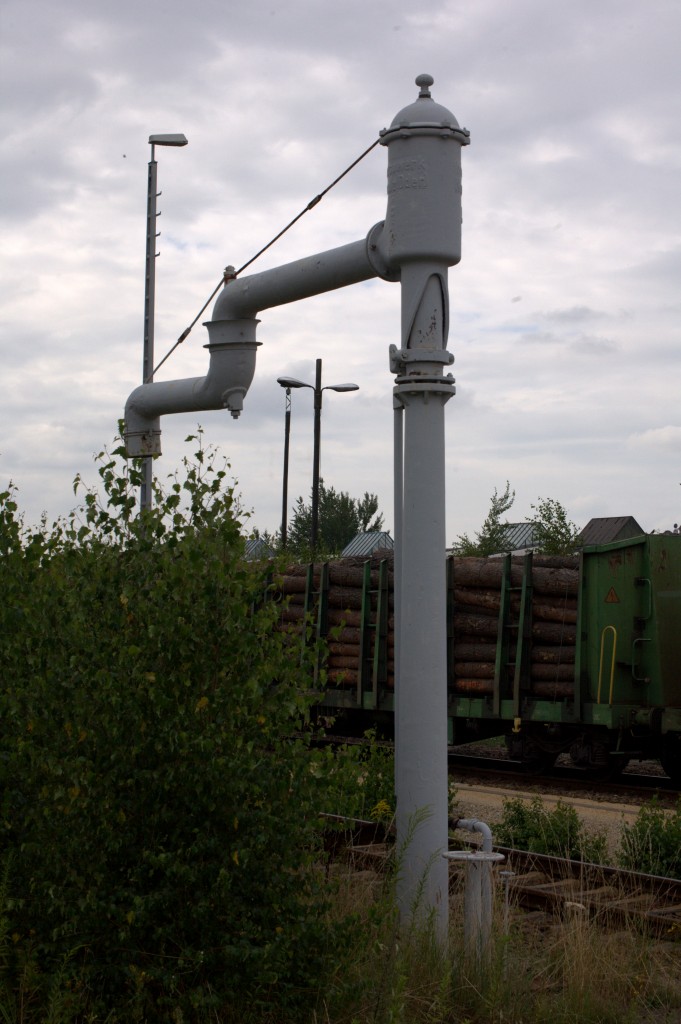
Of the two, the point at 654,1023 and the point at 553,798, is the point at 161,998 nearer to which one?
the point at 654,1023

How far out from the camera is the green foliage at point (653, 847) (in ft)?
27.6

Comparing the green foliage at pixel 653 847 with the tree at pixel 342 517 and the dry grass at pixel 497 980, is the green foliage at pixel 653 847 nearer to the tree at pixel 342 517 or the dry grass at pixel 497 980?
the dry grass at pixel 497 980

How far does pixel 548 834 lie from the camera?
29.8 feet

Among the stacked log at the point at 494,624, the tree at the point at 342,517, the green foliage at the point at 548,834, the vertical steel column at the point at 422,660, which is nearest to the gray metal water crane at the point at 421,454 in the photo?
the vertical steel column at the point at 422,660

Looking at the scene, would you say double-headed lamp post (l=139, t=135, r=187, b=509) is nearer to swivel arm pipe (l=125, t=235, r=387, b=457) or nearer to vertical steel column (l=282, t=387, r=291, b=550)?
swivel arm pipe (l=125, t=235, r=387, b=457)

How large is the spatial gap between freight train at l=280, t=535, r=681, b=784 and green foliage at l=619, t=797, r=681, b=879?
4201 mm

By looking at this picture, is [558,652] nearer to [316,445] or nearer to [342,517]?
[316,445]

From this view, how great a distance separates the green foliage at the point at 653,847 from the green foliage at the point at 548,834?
197 mm

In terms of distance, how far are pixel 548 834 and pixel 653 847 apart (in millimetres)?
808

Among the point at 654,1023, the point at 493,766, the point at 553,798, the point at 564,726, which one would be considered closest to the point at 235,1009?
the point at 654,1023

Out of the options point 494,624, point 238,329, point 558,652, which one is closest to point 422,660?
point 238,329

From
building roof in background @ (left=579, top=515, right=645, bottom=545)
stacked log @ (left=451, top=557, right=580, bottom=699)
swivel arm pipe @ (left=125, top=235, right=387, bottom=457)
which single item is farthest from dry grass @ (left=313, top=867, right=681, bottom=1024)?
building roof in background @ (left=579, top=515, right=645, bottom=545)

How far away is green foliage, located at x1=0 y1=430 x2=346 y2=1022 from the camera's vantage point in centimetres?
451

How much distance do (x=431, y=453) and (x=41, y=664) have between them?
227 cm
